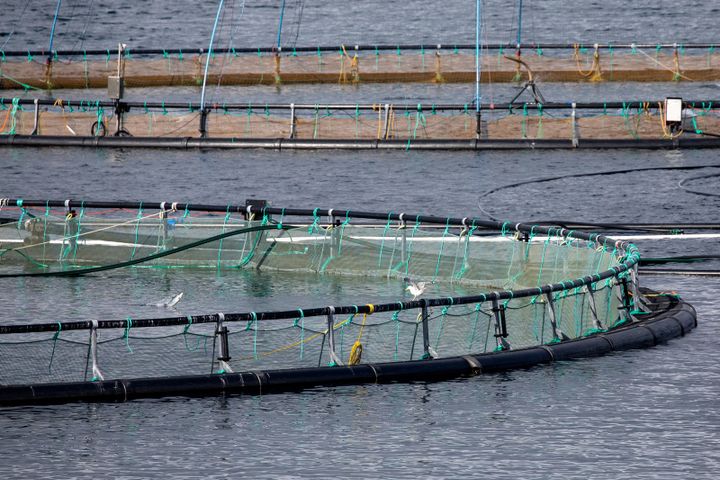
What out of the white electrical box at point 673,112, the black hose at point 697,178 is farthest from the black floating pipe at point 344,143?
the black hose at point 697,178

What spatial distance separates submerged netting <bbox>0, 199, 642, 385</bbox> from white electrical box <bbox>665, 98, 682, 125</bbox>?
15.4m

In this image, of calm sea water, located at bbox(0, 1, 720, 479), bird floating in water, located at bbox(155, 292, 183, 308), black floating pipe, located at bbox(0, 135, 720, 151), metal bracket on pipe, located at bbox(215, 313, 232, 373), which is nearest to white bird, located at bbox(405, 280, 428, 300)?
calm sea water, located at bbox(0, 1, 720, 479)

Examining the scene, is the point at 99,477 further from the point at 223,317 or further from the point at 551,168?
the point at 551,168

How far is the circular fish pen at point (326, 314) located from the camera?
2023cm

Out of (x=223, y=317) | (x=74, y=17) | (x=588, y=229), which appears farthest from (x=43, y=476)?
(x=74, y=17)

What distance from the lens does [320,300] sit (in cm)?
2747

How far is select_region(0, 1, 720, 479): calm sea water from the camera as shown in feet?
58.5

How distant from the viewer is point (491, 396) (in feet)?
67.9

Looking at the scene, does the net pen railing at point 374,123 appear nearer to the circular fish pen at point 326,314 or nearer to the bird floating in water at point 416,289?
the circular fish pen at point 326,314

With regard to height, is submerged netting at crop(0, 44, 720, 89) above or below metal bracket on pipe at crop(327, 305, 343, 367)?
above

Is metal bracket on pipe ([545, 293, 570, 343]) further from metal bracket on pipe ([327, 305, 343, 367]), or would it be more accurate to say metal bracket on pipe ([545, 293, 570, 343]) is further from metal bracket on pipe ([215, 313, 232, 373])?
metal bracket on pipe ([215, 313, 232, 373])

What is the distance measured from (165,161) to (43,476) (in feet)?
106

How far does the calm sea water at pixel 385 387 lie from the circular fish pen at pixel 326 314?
361 millimetres

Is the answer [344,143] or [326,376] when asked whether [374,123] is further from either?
[326,376]
